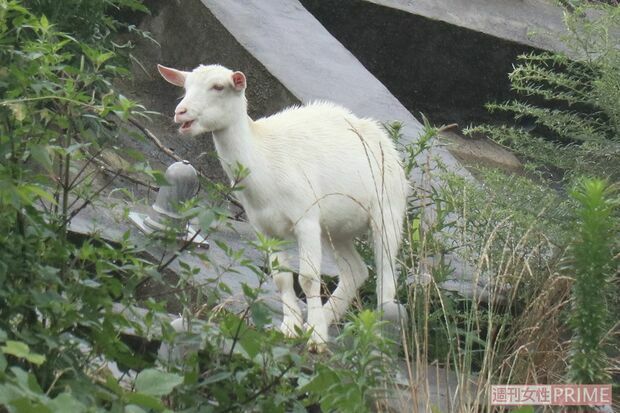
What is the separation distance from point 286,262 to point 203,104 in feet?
2.43

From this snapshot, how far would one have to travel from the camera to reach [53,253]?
453cm

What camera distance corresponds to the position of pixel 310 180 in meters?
5.89

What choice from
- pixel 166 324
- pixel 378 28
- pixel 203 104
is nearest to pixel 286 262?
pixel 203 104

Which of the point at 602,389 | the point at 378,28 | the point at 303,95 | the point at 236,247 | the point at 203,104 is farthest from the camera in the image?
Result: the point at 378,28

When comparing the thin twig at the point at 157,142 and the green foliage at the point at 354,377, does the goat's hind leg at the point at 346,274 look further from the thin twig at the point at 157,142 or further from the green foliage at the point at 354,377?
the thin twig at the point at 157,142

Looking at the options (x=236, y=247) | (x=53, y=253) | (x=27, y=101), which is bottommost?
(x=236, y=247)

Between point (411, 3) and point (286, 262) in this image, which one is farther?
point (411, 3)

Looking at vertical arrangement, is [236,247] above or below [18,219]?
below

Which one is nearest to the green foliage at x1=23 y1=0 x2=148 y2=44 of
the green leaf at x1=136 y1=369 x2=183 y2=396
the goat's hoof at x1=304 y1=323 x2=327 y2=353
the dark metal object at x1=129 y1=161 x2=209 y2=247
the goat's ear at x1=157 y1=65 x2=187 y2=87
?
the dark metal object at x1=129 y1=161 x2=209 y2=247

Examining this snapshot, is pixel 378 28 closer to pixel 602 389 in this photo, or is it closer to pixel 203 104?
pixel 203 104

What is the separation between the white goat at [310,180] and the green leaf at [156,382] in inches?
60.9

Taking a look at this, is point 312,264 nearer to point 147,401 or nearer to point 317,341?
point 317,341

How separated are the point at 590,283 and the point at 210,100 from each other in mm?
1829

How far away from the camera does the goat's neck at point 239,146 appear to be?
5.83 m
